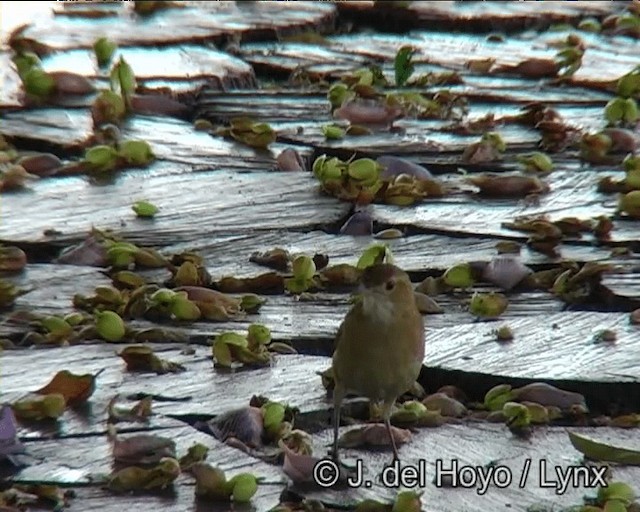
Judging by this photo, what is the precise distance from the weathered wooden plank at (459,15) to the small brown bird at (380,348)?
10.0 feet

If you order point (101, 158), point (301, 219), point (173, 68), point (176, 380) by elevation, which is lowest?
point (176, 380)

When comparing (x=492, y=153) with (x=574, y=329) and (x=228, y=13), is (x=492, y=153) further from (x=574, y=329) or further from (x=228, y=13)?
(x=228, y=13)

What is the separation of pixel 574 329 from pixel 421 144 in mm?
1216

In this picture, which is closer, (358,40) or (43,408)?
(43,408)

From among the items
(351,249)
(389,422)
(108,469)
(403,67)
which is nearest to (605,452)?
(389,422)

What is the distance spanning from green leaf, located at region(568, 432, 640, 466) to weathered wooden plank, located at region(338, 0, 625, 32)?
127 inches

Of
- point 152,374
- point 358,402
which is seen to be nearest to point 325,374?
point 358,402

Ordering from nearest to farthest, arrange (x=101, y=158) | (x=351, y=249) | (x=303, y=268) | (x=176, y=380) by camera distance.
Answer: (x=176, y=380) < (x=303, y=268) < (x=351, y=249) < (x=101, y=158)

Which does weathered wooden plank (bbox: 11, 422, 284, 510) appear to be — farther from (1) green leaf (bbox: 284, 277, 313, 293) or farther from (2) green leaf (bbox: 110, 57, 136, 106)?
(2) green leaf (bbox: 110, 57, 136, 106)

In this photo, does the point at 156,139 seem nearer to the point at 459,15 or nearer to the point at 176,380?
the point at 176,380

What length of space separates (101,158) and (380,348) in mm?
1466

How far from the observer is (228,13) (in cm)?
564

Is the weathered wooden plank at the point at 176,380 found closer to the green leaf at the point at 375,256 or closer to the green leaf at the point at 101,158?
the green leaf at the point at 375,256

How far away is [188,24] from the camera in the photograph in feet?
17.8
